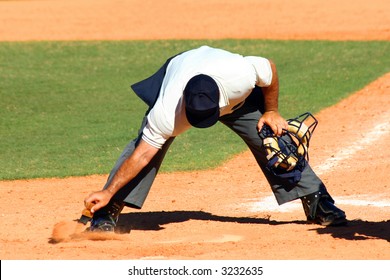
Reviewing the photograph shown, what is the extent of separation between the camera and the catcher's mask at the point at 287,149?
23.7 feet

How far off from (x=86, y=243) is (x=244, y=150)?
4.64 m

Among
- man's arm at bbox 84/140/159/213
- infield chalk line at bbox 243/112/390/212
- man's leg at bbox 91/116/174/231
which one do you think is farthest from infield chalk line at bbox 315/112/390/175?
man's arm at bbox 84/140/159/213

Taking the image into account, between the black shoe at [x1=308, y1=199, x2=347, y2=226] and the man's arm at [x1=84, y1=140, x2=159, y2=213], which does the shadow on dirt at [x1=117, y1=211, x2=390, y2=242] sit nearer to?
the black shoe at [x1=308, y1=199, x2=347, y2=226]

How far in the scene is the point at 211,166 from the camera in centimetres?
1072

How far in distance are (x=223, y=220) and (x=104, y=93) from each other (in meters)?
7.68

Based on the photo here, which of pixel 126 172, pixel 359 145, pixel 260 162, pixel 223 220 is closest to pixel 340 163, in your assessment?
pixel 359 145

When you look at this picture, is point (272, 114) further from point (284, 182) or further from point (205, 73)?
point (205, 73)

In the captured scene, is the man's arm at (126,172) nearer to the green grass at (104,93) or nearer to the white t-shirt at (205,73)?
the white t-shirt at (205,73)

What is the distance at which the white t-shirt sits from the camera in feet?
22.1

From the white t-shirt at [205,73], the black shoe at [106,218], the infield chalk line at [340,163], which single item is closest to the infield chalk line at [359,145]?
the infield chalk line at [340,163]

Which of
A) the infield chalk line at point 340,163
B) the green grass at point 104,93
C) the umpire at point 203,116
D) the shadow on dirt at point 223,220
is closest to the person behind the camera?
the umpire at point 203,116

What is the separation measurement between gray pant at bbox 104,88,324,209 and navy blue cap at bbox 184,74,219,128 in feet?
2.37
